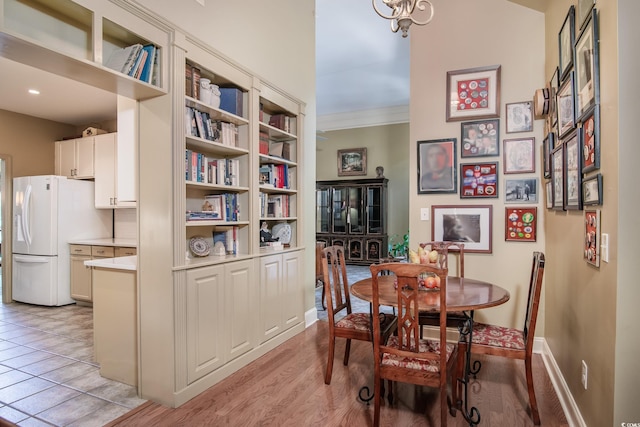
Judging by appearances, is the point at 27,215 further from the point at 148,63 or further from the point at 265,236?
the point at 148,63

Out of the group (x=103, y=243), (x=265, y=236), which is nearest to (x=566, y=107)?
(x=265, y=236)

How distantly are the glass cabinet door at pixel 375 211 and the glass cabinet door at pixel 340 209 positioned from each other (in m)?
0.53

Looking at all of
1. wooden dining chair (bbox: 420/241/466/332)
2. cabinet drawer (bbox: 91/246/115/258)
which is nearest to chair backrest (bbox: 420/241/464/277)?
wooden dining chair (bbox: 420/241/466/332)

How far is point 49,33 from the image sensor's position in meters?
1.73

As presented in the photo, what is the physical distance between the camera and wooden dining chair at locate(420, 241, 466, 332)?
272 cm

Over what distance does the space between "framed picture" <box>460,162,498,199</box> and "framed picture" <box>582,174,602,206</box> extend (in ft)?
4.30

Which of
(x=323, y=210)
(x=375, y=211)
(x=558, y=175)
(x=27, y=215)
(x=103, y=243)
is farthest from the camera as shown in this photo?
(x=323, y=210)

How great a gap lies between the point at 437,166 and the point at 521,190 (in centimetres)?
A: 74

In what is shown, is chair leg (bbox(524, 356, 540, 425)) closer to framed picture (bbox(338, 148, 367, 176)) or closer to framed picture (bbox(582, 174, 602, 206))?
framed picture (bbox(582, 174, 602, 206))

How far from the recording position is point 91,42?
6.12 feet

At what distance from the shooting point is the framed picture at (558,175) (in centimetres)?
235

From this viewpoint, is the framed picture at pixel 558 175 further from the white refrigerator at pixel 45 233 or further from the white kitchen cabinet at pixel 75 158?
the white refrigerator at pixel 45 233

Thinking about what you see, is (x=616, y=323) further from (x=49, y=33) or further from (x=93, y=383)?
(x=93, y=383)

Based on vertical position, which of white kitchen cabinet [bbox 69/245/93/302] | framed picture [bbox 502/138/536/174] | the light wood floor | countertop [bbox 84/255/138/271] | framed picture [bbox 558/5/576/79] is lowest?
the light wood floor
